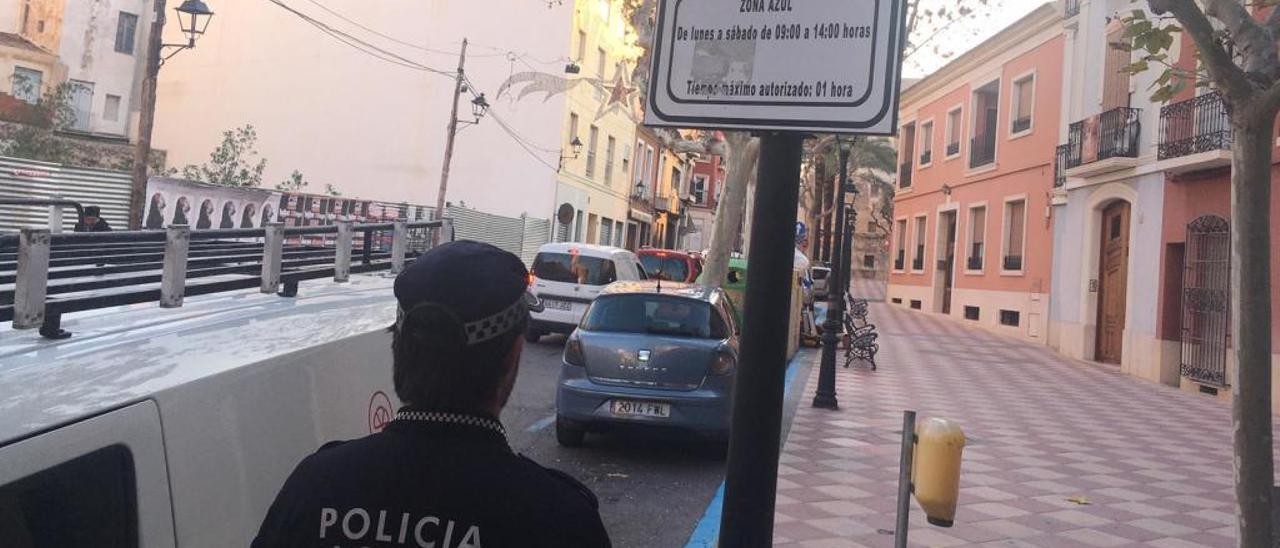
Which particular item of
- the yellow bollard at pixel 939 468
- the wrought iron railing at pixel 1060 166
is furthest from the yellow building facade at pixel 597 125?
the yellow bollard at pixel 939 468

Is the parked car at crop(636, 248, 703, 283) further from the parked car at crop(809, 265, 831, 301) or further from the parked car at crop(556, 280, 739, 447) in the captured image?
the parked car at crop(556, 280, 739, 447)

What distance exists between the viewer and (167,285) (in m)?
2.65

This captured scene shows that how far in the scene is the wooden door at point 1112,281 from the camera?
61.3 feet

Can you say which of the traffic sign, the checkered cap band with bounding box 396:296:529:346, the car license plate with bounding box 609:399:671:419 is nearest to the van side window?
the checkered cap band with bounding box 396:296:529:346

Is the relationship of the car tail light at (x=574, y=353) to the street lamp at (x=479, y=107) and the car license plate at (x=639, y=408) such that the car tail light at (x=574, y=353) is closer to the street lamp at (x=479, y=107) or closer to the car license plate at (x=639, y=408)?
the car license plate at (x=639, y=408)

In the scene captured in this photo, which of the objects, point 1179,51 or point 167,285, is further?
point 1179,51

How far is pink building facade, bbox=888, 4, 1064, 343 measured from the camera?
22688mm

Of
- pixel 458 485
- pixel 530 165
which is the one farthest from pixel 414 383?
pixel 530 165

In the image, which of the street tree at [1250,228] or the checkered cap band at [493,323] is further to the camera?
the street tree at [1250,228]

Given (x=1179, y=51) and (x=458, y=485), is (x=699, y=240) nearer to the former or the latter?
(x=1179, y=51)

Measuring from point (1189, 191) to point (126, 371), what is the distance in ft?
58.4

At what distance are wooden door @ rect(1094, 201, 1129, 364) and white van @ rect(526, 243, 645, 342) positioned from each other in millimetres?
10639

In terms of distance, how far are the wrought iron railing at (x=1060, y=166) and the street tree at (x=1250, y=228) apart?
17777 mm

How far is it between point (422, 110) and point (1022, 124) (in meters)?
18.6
